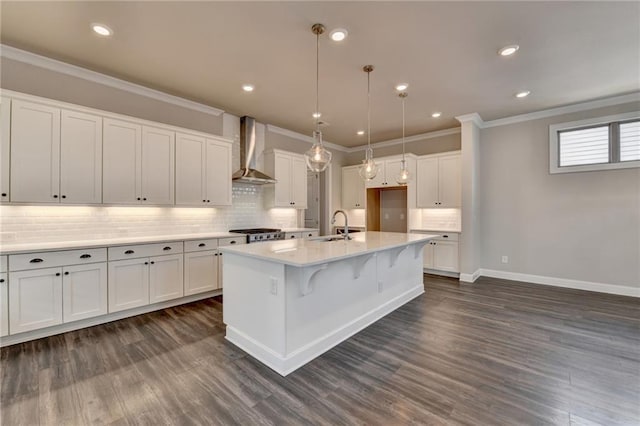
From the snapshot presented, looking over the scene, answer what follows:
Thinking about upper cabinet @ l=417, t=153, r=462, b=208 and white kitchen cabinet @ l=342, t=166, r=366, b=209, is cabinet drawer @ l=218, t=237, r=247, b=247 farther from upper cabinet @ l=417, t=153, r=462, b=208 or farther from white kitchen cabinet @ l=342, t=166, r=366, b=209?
upper cabinet @ l=417, t=153, r=462, b=208

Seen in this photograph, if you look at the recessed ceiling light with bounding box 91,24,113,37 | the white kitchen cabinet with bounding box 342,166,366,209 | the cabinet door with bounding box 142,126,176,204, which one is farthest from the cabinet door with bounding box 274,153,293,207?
the recessed ceiling light with bounding box 91,24,113,37

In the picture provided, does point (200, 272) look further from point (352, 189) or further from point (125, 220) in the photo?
point (352, 189)

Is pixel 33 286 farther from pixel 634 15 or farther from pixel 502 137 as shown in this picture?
pixel 502 137

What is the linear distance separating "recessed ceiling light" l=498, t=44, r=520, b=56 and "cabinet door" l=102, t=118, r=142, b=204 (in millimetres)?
4375

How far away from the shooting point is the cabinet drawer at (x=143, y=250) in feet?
10.5

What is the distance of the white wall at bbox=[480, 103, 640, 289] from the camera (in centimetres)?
421

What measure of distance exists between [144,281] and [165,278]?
0.78 feet

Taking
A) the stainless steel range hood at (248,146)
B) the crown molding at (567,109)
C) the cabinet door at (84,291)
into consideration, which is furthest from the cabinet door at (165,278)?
the crown molding at (567,109)

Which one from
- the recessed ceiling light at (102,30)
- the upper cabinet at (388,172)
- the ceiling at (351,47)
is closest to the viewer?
the ceiling at (351,47)

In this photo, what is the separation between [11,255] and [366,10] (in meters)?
3.92

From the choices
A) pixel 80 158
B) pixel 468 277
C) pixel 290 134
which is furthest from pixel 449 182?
pixel 80 158

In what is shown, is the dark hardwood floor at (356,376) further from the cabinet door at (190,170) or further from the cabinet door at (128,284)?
the cabinet door at (190,170)

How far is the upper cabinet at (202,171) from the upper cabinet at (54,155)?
95 cm

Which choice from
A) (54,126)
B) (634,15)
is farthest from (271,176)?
(634,15)
